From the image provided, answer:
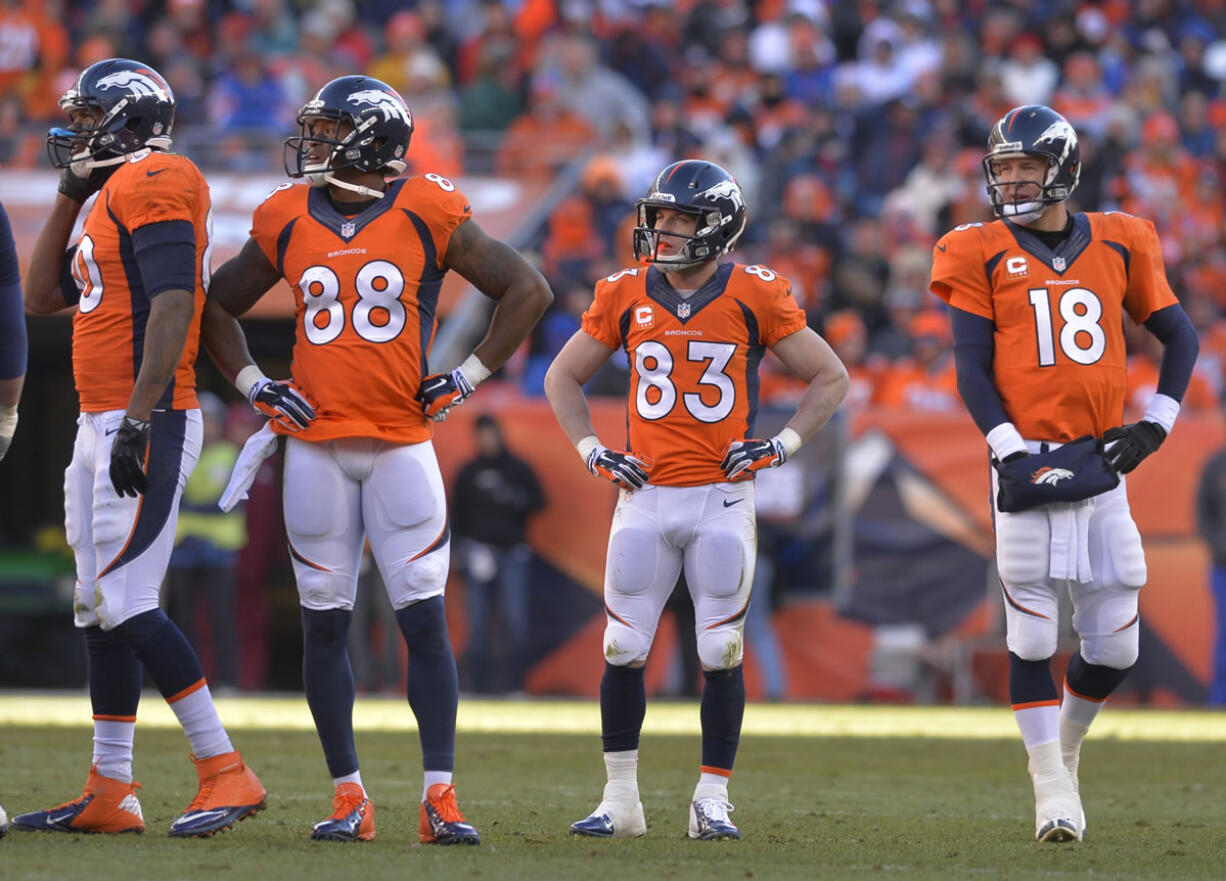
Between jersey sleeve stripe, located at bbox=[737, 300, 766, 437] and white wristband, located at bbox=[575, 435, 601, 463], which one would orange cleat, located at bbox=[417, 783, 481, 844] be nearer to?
white wristband, located at bbox=[575, 435, 601, 463]

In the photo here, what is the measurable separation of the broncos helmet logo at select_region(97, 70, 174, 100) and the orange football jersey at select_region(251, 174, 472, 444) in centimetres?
53

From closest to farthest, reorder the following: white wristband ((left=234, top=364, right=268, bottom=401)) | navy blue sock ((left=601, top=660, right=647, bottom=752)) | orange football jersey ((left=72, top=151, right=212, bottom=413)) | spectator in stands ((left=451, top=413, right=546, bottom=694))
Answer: orange football jersey ((left=72, top=151, right=212, bottom=413)) < white wristband ((left=234, top=364, right=268, bottom=401)) < navy blue sock ((left=601, top=660, right=647, bottom=752)) < spectator in stands ((left=451, top=413, right=546, bottom=694))

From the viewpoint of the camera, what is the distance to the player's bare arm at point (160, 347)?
211 inches

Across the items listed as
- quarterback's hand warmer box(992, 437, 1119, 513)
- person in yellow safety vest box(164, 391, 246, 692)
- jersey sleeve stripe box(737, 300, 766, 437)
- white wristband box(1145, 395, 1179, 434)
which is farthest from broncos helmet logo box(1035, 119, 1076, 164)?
person in yellow safety vest box(164, 391, 246, 692)

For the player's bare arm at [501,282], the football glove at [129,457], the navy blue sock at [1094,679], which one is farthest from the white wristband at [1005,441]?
the football glove at [129,457]

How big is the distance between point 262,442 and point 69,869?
1370mm

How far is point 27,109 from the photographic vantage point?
1577cm

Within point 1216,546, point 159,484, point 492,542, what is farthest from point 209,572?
point 159,484

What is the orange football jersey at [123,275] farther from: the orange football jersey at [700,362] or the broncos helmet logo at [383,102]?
the orange football jersey at [700,362]

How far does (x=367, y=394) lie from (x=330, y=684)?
32.6 inches

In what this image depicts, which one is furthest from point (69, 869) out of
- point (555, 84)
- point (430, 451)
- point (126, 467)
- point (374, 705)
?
point (555, 84)

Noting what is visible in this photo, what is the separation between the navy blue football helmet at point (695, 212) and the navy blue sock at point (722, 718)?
128 cm

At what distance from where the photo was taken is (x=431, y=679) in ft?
17.7

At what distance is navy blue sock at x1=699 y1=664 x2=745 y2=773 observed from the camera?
5.75 meters
